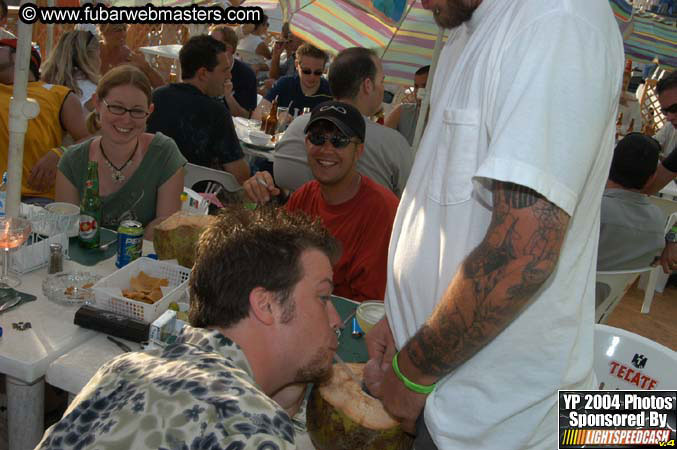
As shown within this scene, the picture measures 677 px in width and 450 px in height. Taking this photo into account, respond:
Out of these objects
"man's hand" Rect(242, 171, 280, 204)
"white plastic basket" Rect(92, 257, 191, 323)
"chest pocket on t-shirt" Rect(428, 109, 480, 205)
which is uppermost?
"chest pocket on t-shirt" Rect(428, 109, 480, 205)

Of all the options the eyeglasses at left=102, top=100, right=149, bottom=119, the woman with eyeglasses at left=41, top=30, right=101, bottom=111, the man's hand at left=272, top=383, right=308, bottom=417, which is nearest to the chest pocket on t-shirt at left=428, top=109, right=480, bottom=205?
the man's hand at left=272, top=383, right=308, bottom=417

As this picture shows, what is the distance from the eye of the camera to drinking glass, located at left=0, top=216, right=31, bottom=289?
206 centimetres

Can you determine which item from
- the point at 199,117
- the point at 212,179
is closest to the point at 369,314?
the point at 212,179

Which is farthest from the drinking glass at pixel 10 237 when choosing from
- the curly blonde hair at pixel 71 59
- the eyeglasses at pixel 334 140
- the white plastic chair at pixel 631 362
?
the curly blonde hair at pixel 71 59

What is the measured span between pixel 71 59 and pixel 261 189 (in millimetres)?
2673

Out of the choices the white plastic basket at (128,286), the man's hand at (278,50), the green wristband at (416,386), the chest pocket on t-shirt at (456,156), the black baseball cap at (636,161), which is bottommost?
the white plastic basket at (128,286)

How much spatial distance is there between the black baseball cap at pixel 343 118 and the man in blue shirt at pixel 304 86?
121 inches

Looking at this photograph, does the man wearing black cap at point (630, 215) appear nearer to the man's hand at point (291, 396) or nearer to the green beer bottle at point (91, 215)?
the man's hand at point (291, 396)

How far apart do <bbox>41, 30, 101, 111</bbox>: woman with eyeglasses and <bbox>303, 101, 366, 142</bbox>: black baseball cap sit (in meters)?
2.48

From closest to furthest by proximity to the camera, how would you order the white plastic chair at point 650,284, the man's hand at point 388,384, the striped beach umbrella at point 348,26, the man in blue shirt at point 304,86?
the man's hand at point 388,384 < the white plastic chair at point 650,284 < the striped beach umbrella at point 348,26 < the man in blue shirt at point 304,86

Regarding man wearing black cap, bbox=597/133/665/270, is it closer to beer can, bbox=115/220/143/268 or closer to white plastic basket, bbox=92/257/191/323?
white plastic basket, bbox=92/257/191/323

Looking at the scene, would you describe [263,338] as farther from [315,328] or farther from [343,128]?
[343,128]

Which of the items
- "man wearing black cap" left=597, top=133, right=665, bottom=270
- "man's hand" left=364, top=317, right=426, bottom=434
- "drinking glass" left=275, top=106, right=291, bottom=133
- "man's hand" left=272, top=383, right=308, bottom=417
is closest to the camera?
"man's hand" left=364, top=317, right=426, bottom=434

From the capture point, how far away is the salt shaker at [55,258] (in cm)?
219
